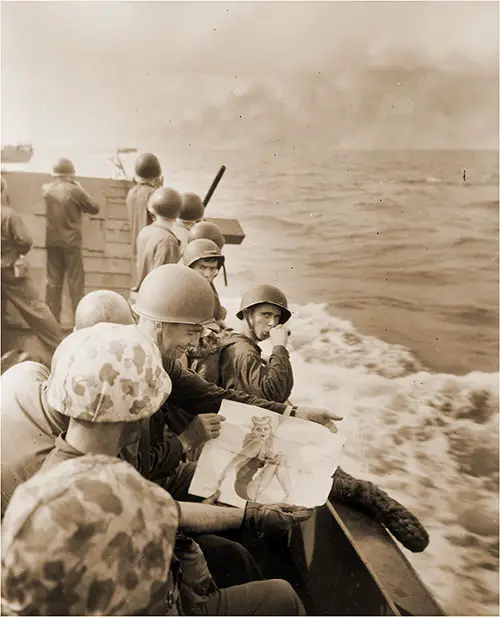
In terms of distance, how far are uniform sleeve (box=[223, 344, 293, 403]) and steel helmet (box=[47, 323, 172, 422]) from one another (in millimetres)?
686

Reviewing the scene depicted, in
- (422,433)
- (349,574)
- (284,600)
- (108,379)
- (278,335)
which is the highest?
(108,379)

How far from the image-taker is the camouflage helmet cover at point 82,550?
66 cm

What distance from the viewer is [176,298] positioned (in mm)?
1372

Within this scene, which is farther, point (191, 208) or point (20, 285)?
point (20, 285)

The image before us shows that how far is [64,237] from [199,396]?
59.3 inches

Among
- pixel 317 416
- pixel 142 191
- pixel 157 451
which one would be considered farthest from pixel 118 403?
pixel 142 191

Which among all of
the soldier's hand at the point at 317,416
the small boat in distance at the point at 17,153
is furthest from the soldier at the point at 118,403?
the small boat in distance at the point at 17,153

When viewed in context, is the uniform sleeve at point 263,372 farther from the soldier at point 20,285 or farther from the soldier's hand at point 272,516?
the soldier at point 20,285

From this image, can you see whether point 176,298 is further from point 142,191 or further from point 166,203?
point 142,191

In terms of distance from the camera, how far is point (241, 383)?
5.37ft

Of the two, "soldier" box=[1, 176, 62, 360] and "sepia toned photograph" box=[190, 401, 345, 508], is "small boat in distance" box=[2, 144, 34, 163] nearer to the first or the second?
"soldier" box=[1, 176, 62, 360]

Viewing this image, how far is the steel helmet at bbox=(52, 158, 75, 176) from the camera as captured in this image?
2.34 meters

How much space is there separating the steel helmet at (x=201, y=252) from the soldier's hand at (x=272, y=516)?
0.99 m

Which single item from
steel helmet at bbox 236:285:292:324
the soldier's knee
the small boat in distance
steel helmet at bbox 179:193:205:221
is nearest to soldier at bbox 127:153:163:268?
steel helmet at bbox 179:193:205:221
